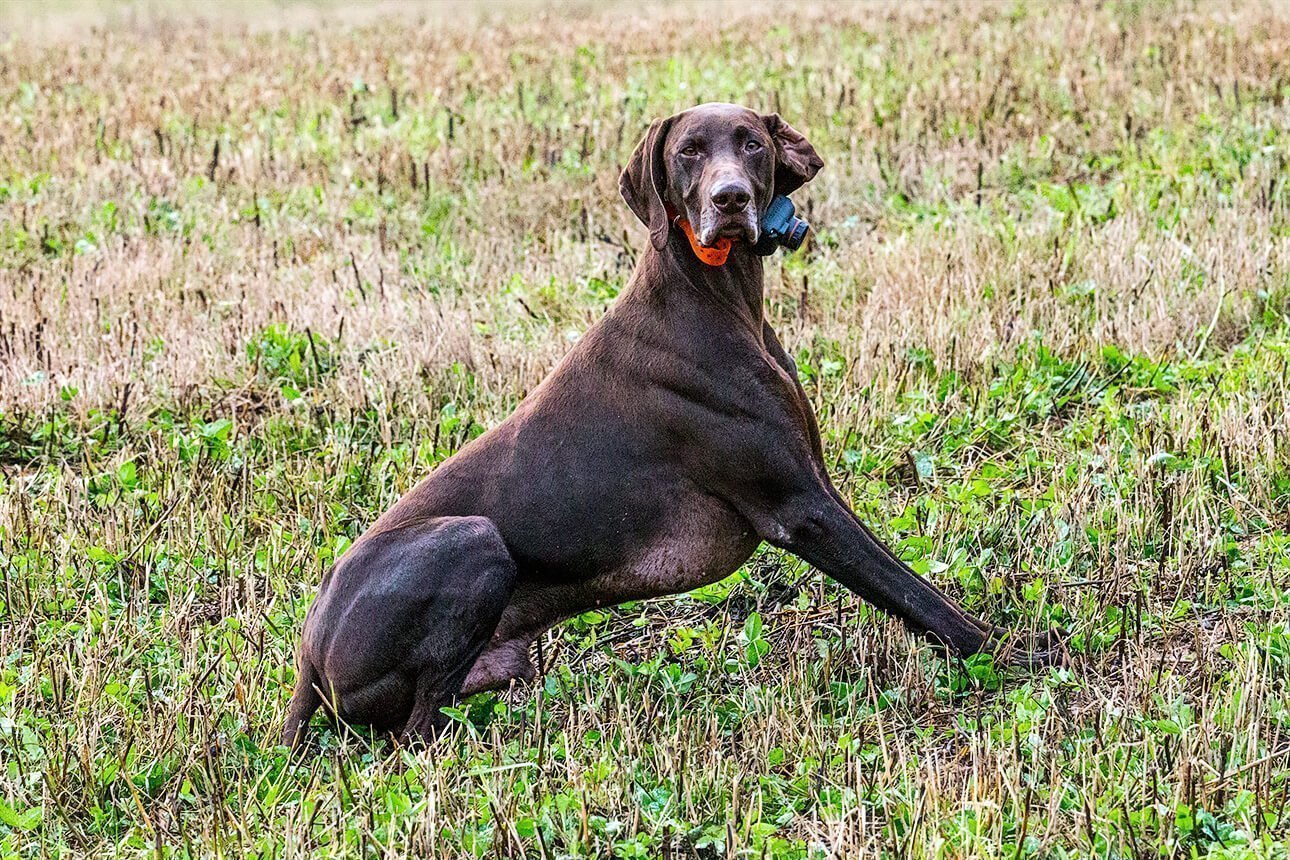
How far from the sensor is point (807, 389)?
6.13 meters

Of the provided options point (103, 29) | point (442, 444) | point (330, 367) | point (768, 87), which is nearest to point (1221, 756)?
point (442, 444)

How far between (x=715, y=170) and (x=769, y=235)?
0.26m

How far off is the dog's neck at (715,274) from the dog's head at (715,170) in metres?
0.07

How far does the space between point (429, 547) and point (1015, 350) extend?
10.2 feet

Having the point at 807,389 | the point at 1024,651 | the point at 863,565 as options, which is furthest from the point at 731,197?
the point at 807,389

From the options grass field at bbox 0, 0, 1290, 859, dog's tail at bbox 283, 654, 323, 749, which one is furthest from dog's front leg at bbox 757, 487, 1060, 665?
dog's tail at bbox 283, 654, 323, 749

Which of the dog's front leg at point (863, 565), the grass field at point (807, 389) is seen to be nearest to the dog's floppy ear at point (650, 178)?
the dog's front leg at point (863, 565)

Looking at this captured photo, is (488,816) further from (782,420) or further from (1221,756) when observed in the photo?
(1221,756)

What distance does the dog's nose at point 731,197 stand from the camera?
12.9 ft

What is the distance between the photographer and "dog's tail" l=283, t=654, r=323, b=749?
4.14m

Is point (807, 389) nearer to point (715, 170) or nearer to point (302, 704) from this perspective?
point (715, 170)

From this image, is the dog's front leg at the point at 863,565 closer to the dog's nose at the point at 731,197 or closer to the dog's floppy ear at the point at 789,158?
the dog's nose at the point at 731,197

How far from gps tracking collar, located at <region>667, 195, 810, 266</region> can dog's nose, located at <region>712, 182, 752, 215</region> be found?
131 millimetres

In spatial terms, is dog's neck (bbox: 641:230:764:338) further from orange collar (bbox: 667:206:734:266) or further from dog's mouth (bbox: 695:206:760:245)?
dog's mouth (bbox: 695:206:760:245)
